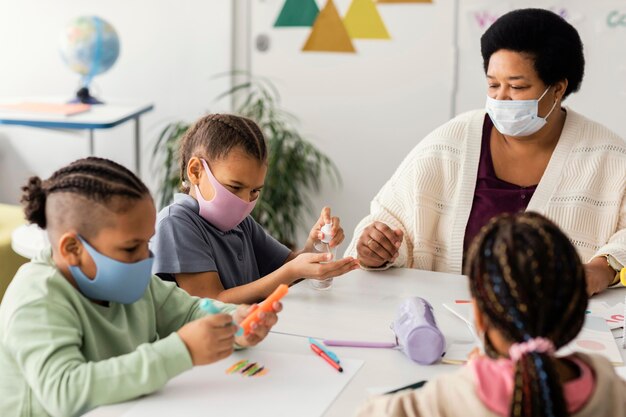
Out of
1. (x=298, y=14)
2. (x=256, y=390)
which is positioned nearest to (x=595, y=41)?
(x=298, y=14)

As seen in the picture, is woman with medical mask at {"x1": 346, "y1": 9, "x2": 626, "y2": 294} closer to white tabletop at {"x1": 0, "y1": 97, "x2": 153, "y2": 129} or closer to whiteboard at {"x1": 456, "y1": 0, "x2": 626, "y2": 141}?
whiteboard at {"x1": 456, "y1": 0, "x2": 626, "y2": 141}

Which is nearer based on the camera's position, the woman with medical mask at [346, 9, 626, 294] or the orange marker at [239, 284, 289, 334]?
the orange marker at [239, 284, 289, 334]

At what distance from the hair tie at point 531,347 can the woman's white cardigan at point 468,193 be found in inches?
44.1

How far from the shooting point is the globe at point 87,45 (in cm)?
361

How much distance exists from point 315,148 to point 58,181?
2.61 m

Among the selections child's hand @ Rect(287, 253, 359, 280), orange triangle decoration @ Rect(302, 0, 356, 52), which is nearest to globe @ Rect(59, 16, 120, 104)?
orange triangle decoration @ Rect(302, 0, 356, 52)

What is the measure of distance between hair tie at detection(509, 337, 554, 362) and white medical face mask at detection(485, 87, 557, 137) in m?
1.25

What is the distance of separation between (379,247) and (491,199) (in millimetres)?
351

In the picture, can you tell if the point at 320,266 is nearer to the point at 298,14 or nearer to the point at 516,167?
the point at 516,167

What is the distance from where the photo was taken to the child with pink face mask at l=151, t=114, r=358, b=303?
1.83 m

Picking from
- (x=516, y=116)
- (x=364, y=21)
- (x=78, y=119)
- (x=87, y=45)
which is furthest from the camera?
(x=364, y=21)

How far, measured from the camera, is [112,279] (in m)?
1.38

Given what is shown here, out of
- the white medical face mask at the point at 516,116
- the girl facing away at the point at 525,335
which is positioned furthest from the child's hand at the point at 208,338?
the white medical face mask at the point at 516,116

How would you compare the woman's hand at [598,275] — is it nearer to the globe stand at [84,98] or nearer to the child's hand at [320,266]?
the child's hand at [320,266]
